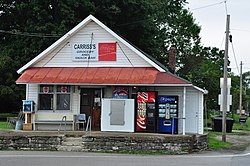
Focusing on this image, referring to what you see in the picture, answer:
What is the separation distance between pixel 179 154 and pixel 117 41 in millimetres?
8208

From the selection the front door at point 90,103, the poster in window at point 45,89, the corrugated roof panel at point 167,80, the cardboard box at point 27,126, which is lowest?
the cardboard box at point 27,126

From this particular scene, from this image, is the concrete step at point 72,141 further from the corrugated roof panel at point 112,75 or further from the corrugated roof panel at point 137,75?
the corrugated roof panel at point 137,75

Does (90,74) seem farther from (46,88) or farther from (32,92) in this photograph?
(32,92)

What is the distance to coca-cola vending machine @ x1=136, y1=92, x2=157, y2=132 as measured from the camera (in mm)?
23531

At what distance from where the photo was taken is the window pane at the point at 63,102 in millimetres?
25234

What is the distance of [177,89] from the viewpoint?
80.6 ft

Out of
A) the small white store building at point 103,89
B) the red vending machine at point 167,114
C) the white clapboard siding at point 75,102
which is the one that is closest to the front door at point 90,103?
the small white store building at point 103,89

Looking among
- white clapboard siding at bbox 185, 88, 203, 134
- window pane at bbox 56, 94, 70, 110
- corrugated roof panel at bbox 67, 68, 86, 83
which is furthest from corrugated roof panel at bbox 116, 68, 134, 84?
white clapboard siding at bbox 185, 88, 203, 134

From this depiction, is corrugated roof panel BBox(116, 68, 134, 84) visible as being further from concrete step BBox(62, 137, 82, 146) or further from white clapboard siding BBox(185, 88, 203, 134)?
concrete step BBox(62, 137, 82, 146)

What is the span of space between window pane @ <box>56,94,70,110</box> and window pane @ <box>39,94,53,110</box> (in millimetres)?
403

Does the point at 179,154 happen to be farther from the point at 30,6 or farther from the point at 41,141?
the point at 30,6

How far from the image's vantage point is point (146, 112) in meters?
23.6

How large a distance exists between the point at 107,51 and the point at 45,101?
4.63m

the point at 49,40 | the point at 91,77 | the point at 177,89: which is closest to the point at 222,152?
the point at 177,89
